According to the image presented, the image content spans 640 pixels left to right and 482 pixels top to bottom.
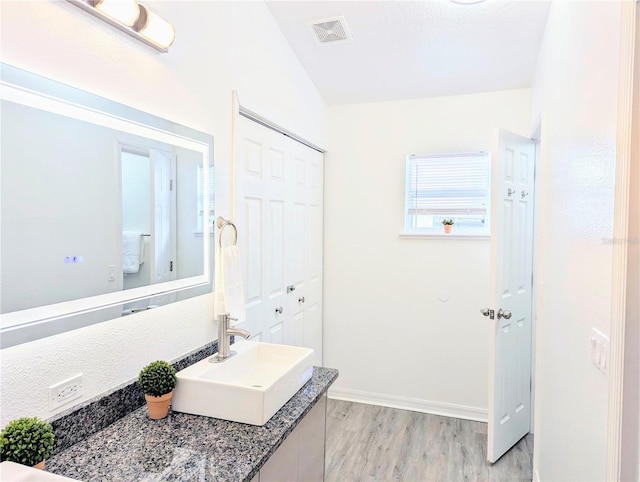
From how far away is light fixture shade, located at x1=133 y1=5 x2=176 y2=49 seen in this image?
1.40 m

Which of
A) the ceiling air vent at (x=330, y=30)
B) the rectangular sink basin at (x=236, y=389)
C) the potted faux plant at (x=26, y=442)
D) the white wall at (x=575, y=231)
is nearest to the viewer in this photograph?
the potted faux plant at (x=26, y=442)

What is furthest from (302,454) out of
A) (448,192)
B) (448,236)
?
(448,192)

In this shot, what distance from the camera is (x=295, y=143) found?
290 centimetres

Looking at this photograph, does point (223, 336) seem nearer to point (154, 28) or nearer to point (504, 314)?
point (154, 28)

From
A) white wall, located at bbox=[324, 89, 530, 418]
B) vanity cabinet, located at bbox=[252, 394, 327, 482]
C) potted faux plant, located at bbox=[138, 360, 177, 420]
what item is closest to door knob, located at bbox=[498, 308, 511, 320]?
white wall, located at bbox=[324, 89, 530, 418]

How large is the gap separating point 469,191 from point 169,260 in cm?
232

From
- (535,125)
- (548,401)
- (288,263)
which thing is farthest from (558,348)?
(288,263)

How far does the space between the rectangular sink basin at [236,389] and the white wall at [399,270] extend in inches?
65.9

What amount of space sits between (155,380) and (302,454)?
0.63 meters

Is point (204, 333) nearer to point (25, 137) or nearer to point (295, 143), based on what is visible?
point (25, 137)

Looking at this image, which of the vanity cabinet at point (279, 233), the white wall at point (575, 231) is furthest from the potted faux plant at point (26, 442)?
the white wall at point (575, 231)

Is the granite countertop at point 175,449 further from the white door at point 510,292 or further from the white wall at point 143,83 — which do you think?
the white door at point 510,292

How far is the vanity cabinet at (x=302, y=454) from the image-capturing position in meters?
1.37

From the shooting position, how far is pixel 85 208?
125 centimetres
